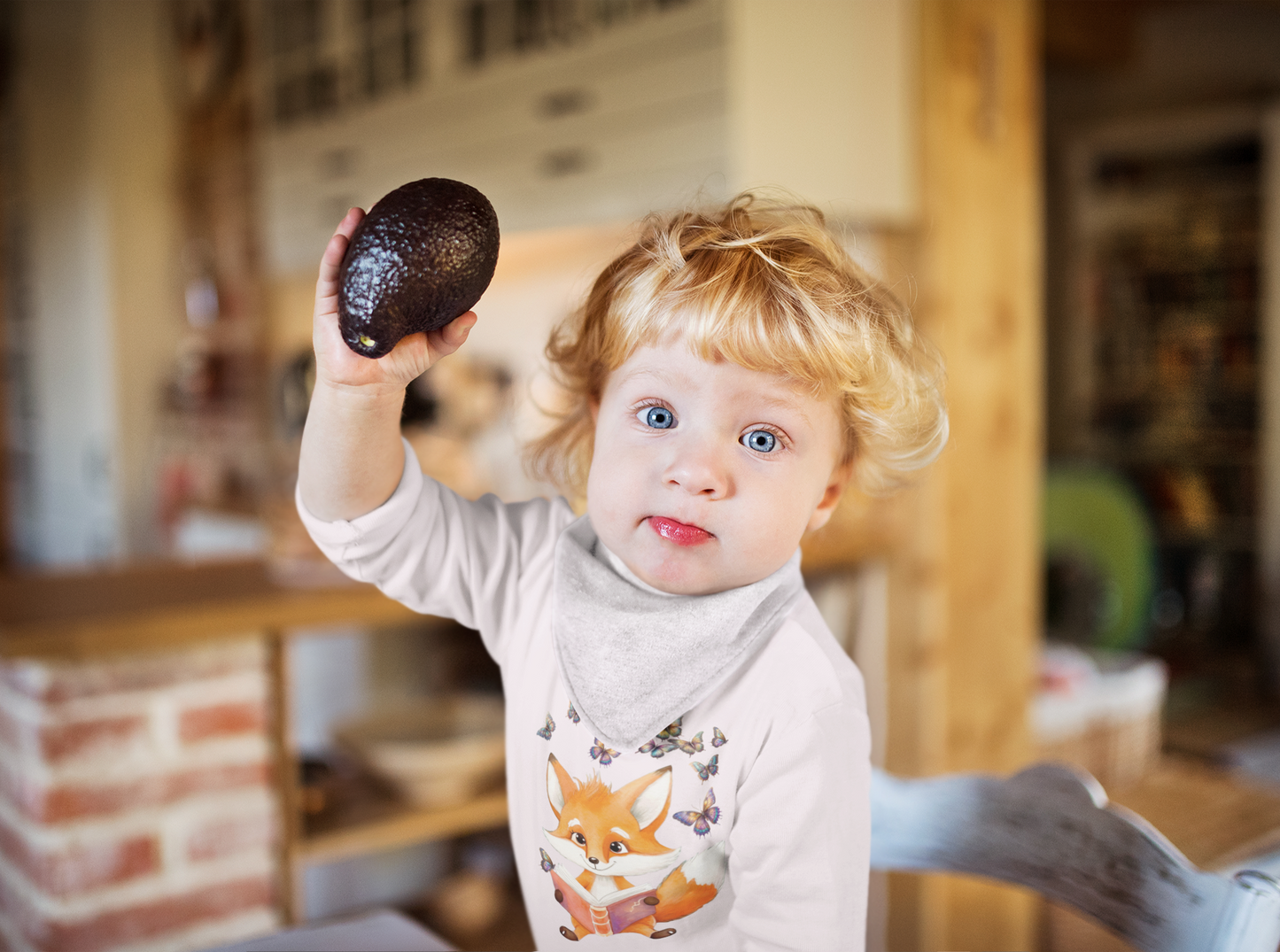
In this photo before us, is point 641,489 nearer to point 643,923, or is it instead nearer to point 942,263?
point 643,923

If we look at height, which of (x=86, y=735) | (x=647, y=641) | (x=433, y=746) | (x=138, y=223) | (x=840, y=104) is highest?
(x=138, y=223)

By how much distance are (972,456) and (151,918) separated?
55.4 inches

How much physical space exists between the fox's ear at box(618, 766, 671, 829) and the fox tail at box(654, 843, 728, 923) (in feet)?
0.09

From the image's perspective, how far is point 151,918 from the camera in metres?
1.30

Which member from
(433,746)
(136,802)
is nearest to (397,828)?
(433,746)

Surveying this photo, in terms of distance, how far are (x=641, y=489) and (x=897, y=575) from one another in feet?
4.74

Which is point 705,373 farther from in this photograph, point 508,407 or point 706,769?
point 508,407

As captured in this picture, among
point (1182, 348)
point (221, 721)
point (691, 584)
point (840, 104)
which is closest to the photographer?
point (691, 584)

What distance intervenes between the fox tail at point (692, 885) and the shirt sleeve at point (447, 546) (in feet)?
0.55

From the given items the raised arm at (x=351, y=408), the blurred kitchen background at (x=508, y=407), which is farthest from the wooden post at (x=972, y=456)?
the raised arm at (x=351, y=408)

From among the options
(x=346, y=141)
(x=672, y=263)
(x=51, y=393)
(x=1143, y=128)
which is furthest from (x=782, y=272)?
(x=1143, y=128)

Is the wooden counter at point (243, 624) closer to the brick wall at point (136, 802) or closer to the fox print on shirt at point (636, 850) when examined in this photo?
the brick wall at point (136, 802)

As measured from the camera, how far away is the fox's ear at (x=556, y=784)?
1.83 feet

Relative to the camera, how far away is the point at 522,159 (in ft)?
7.73
